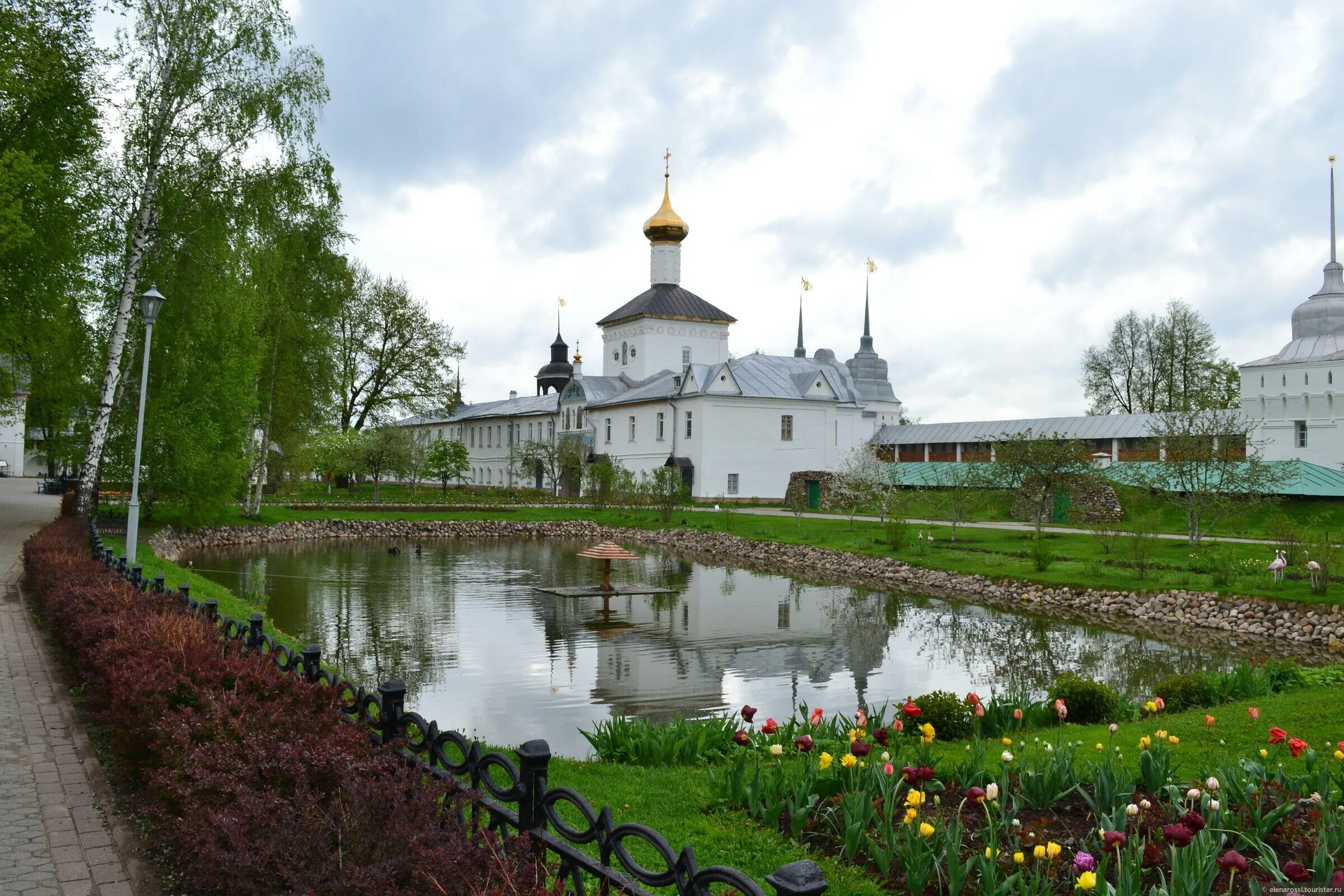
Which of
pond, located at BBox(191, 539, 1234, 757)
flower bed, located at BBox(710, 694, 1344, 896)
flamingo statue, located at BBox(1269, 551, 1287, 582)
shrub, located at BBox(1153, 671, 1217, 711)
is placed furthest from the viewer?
flamingo statue, located at BBox(1269, 551, 1287, 582)

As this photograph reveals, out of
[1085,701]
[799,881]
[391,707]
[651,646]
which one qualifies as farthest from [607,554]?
[799,881]

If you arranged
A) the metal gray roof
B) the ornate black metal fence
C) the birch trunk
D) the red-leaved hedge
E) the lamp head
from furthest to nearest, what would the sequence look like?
the metal gray roof < the birch trunk < the lamp head < the red-leaved hedge < the ornate black metal fence

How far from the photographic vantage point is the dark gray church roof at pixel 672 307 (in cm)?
5522

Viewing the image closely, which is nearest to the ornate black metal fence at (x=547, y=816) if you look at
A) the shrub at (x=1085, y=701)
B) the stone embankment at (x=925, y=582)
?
the shrub at (x=1085, y=701)

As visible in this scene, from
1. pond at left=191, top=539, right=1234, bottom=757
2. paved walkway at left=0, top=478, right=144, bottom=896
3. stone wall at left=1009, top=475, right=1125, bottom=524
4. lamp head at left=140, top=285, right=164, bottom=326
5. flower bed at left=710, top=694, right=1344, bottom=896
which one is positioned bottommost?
pond at left=191, top=539, right=1234, bottom=757

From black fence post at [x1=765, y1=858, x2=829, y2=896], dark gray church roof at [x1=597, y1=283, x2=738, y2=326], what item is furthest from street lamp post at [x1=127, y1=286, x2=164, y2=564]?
dark gray church roof at [x1=597, y1=283, x2=738, y2=326]

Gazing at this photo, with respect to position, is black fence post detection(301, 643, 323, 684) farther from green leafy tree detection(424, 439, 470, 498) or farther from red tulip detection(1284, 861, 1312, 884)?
green leafy tree detection(424, 439, 470, 498)

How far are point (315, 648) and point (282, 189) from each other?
16.7 meters

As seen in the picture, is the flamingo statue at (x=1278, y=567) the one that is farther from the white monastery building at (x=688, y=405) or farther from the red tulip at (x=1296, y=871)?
the white monastery building at (x=688, y=405)

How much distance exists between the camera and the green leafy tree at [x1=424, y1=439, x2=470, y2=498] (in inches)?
→ 2067

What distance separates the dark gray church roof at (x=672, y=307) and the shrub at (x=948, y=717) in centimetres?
4753

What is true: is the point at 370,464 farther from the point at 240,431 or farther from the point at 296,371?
the point at 240,431

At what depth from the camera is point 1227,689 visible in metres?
9.98

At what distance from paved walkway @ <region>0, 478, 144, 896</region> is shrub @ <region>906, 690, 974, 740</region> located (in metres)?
→ 5.85
